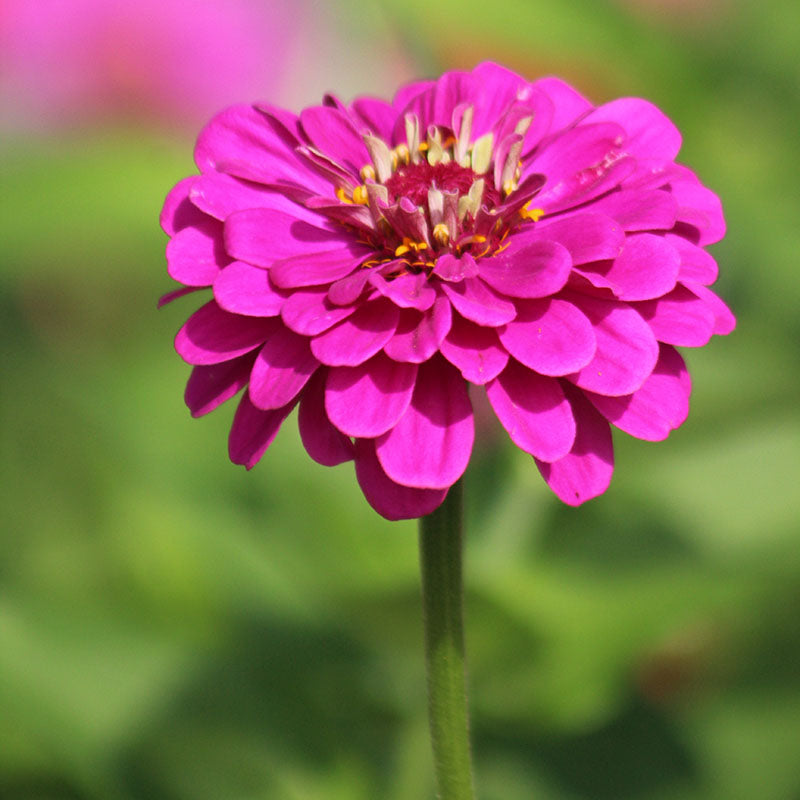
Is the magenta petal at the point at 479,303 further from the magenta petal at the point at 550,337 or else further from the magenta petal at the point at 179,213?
the magenta petal at the point at 179,213

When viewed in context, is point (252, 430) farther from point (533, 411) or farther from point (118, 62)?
point (118, 62)

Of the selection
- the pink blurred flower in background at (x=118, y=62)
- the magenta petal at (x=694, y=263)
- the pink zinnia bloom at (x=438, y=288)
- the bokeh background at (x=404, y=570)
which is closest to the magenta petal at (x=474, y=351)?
the pink zinnia bloom at (x=438, y=288)

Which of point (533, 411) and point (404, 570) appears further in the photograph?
point (404, 570)

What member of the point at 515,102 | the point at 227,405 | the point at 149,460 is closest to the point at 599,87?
the point at 227,405

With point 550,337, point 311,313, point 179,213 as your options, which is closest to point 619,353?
point 550,337

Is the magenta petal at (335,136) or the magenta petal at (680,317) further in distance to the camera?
the magenta petal at (335,136)

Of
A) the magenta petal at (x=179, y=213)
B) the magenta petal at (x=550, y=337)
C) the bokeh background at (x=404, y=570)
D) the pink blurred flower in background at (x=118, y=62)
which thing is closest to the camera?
the magenta petal at (x=550, y=337)
